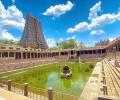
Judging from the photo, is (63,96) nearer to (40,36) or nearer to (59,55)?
(59,55)

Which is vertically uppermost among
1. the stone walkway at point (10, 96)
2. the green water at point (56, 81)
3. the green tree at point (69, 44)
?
the green tree at point (69, 44)

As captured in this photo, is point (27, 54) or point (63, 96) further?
point (27, 54)

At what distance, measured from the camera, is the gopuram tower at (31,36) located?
240 feet

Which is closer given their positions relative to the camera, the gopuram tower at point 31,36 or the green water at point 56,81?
the green water at point 56,81

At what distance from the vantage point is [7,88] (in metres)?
13.9

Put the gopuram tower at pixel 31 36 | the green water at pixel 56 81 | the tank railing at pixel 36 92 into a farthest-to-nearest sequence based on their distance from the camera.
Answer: the gopuram tower at pixel 31 36, the green water at pixel 56 81, the tank railing at pixel 36 92

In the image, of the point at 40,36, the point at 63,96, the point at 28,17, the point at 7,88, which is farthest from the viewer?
the point at 40,36

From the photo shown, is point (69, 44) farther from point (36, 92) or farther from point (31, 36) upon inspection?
point (36, 92)

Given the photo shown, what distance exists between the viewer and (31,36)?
75.3 meters

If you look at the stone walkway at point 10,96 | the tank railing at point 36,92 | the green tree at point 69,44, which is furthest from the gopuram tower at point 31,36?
the stone walkway at point 10,96

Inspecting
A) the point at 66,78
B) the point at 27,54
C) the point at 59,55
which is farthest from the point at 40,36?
the point at 66,78

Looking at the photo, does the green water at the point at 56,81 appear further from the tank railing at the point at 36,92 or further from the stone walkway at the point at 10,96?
the stone walkway at the point at 10,96

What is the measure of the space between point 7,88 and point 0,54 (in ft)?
93.9

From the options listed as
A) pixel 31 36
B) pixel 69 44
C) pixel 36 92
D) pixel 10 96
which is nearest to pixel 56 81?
pixel 36 92
